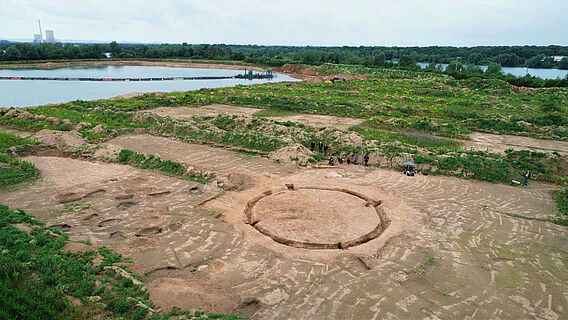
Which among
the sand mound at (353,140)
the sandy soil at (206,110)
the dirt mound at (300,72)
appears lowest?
the sand mound at (353,140)

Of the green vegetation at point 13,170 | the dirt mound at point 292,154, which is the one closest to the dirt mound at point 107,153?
the green vegetation at point 13,170

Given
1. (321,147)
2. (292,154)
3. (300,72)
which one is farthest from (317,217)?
(300,72)

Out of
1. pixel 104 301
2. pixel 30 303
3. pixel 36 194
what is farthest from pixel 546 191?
pixel 36 194

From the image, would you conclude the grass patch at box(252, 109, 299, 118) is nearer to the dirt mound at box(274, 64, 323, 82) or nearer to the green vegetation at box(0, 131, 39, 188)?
the green vegetation at box(0, 131, 39, 188)

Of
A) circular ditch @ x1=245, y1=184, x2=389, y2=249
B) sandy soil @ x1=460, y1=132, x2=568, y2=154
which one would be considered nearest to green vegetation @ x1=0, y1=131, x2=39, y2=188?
circular ditch @ x1=245, y1=184, x2=389, y2=249

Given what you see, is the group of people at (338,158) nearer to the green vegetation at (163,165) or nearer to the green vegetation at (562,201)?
the green vegetation at (163,165)
